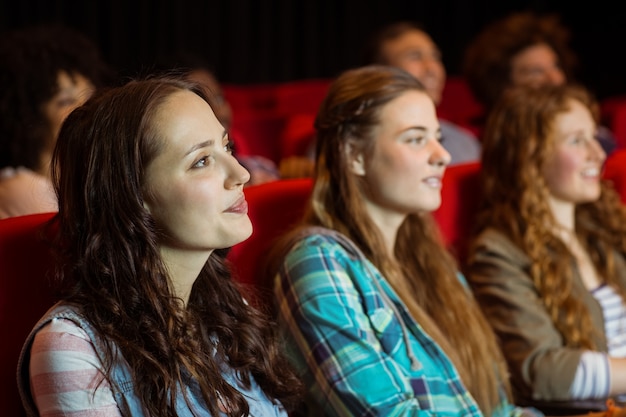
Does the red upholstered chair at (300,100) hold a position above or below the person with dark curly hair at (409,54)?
below

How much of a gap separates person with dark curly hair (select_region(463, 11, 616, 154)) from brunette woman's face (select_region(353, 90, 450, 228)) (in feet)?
4.67

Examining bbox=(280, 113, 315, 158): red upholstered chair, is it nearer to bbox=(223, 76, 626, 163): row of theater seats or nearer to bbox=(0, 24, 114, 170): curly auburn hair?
bbox=(223, 76, 626, 163): row of theater seats

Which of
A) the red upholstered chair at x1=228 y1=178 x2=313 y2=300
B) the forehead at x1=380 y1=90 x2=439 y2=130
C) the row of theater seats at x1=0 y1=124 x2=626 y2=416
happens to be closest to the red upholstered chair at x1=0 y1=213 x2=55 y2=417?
the row of theater seats at x1=0 y1=124 x2=626 y2=416

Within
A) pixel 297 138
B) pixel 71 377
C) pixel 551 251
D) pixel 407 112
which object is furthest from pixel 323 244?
pixel 297 138

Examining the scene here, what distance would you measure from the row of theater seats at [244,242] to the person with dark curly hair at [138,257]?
8 centimetres

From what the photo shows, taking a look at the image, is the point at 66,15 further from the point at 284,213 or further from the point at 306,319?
the point at 306,319

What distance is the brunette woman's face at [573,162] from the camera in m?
1.96

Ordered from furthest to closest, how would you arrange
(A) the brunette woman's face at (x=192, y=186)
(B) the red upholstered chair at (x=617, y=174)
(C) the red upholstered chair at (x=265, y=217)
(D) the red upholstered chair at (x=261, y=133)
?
(D) the red upholstered chair at (x=261, y=133)
(B) the red upholstered chair at (x=617, y=174)
(C) the red upholstered chair at (x=265, y=217)
(A) the brunette woman's face at (x=192, y=186)

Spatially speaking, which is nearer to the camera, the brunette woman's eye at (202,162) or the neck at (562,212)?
the brunette woman's eye at (202,162)

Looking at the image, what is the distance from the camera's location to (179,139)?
119 centimetres

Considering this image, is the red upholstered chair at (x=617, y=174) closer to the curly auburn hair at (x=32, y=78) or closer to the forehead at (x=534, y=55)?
the forehead at (x=534, y=55)

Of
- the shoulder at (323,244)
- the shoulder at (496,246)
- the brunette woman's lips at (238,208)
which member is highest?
the brunette woman's lips at (238,208)

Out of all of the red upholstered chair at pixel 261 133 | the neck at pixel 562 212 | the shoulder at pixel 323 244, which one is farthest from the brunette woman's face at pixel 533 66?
the shoulder at pixel 323 244

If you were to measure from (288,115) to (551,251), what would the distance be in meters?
1.73
